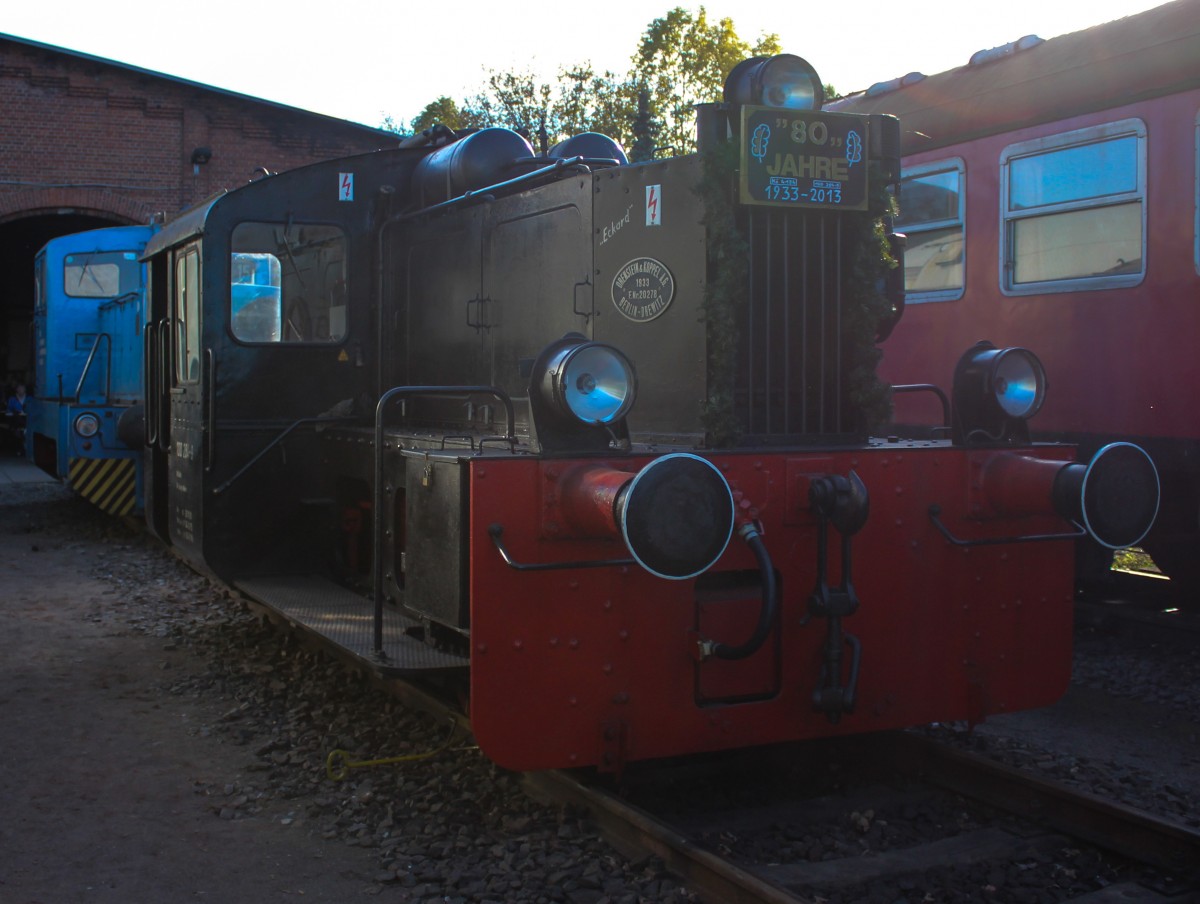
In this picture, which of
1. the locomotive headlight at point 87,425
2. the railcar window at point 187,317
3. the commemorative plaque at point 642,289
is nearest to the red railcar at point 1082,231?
the commemorative plaque at point 642,289

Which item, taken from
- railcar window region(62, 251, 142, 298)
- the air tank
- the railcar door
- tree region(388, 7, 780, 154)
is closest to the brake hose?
the air tank

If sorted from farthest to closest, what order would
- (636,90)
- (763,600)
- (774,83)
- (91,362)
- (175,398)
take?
1. (636,90)
2. (91,362)
3. (175,398)
4. (774,83)
5. (763,600)

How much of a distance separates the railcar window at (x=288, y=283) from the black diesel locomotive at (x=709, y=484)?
0.82 meters

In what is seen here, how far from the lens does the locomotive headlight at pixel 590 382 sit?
355cm

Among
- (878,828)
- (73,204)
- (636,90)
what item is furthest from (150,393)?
(636,90)

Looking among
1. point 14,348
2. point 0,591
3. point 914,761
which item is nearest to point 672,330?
point 914,761

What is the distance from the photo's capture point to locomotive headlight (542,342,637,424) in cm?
355

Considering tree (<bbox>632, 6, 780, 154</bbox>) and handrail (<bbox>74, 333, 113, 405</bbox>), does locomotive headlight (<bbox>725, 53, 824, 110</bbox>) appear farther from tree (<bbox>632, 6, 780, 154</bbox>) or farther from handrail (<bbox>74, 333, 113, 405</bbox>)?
tree (<bbox>632, 6, 780, 154</bbox>)

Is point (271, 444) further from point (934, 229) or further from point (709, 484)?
point (934, 229)

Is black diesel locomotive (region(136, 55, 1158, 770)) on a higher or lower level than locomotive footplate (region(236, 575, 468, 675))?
higher

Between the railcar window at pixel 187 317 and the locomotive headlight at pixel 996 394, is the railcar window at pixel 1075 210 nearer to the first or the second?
the locomotive headlight at pixel 996 394

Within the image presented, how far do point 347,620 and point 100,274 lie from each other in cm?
1021

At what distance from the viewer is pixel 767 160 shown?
409 centimetres

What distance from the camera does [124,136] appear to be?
19516 millimetres
